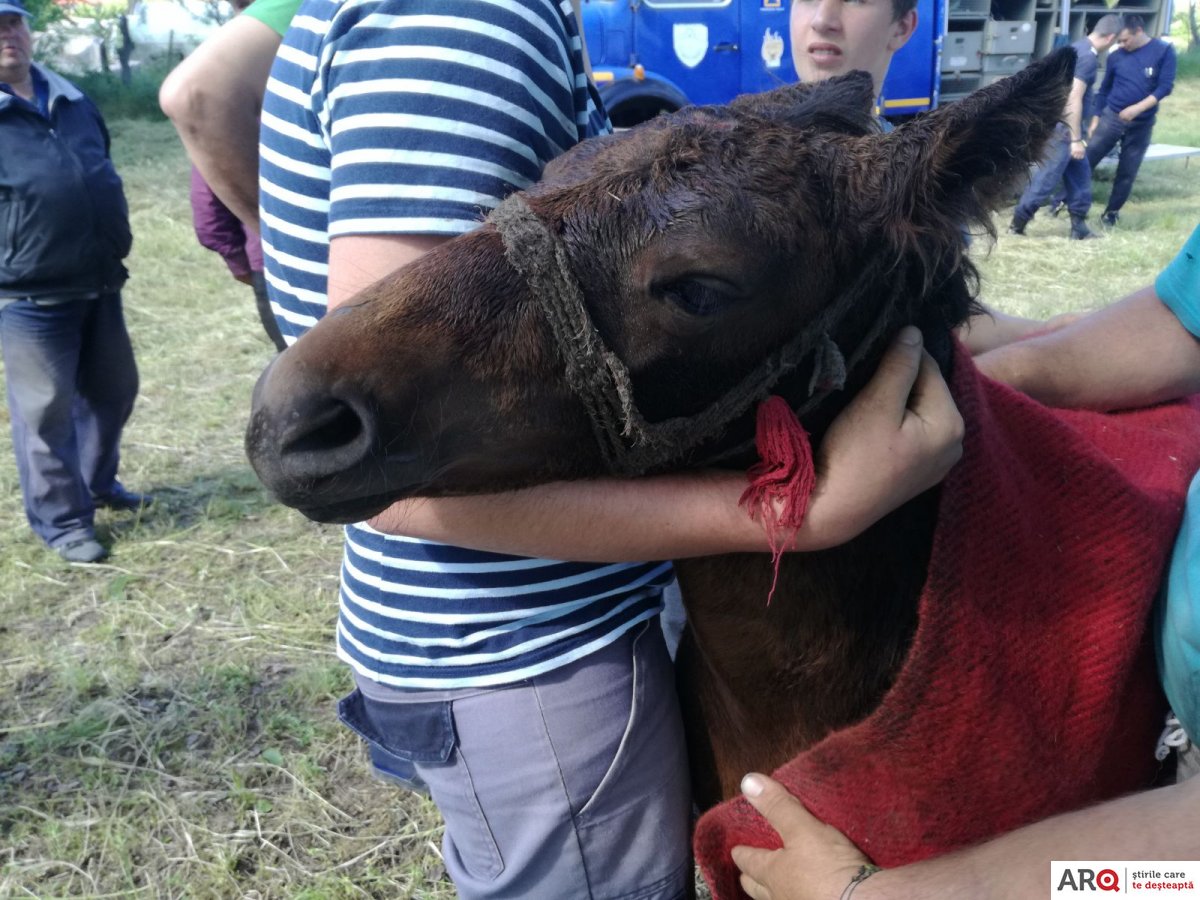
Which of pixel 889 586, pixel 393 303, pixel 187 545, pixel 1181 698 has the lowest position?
pixel 187 545

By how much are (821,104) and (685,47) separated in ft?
33.9

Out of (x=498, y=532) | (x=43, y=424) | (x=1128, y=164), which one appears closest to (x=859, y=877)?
(x=498, y=532)

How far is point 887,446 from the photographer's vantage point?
142 cm

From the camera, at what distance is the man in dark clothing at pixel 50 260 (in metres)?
5.09

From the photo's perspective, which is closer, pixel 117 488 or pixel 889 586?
pixel 889 586

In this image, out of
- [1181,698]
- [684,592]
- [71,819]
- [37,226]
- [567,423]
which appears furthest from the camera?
[37,226]

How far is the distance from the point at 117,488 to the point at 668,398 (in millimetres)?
5341

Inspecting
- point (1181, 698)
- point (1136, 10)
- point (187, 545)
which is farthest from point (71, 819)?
point (1136, 10)

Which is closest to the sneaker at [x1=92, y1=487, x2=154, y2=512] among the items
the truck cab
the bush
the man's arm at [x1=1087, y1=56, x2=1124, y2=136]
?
the truck cab

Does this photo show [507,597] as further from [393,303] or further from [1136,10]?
[1136,10]

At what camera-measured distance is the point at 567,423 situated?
1448 millimetres

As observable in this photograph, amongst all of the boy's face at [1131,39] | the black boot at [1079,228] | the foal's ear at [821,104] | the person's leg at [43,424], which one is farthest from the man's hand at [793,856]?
the boy's face at [1131,39]

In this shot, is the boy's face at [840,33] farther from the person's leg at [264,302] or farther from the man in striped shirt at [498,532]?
the person's leg at [264,302]

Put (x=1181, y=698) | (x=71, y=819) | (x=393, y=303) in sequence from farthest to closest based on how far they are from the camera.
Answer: (x=71, y=819) < (x=1181, y=698) < (x=393, y=303)
